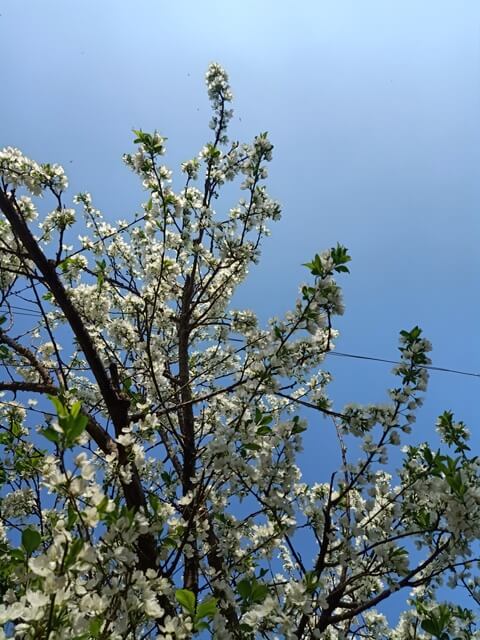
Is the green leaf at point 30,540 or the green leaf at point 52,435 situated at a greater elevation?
the green leaf at point 52,435

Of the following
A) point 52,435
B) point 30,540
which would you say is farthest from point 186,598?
point 52,435

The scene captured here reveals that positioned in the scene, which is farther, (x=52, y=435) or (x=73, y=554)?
(x=52, y=435)

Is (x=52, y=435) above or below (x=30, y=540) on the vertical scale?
above

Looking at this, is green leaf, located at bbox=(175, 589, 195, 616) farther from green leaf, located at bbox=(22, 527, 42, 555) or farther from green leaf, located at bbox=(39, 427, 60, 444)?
green leaf, located at bbox=(39, 427, 60, 444)

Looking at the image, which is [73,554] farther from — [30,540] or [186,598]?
[186,598]

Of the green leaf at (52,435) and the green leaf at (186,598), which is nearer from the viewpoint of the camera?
the green leaf at (52,435)

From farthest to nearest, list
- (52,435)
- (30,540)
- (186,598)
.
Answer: (186,598) < (30,540) < (52,435)

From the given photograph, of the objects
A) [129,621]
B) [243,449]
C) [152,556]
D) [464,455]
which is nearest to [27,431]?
[152,556]

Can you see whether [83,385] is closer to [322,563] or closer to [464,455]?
[322,563]

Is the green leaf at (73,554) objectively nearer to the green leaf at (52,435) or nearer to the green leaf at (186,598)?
the green leaf at (52,435)

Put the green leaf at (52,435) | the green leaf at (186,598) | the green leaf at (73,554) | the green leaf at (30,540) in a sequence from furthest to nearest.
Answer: the green leaf at (186,598) → the green leaf at (30,540) → the green leaf at (52,435) → the green leaf at (73,554)

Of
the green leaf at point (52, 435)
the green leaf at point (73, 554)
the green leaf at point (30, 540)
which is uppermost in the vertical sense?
the green leaf at point (52, 435)

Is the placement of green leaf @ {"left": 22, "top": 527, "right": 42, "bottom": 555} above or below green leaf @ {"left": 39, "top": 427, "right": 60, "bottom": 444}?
below

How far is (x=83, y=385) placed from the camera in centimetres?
567
